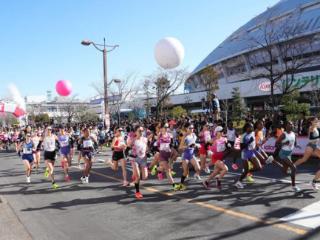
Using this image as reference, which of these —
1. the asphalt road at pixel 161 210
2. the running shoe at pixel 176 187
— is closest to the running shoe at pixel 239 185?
the asphalt road at pixel 161 210

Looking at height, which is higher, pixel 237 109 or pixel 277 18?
pixel 277 18

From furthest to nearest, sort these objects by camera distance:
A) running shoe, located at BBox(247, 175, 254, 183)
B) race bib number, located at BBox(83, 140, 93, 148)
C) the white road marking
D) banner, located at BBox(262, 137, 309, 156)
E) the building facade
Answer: the building facade
banner, located at BBox(262, 137, 309, 156)
race bib number, located at BBox(83, 140, 93, 148)
running shoe, located at BBox(247, 175, 254, 183)
the white road marking

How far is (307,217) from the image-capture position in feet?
22.3

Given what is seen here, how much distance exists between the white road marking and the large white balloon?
9344 mm

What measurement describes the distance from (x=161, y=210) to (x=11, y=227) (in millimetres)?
2824

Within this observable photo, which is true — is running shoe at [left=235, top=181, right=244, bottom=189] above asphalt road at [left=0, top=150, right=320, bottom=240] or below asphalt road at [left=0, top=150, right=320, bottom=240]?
above

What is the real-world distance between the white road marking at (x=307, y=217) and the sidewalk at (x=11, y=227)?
4.40 meters

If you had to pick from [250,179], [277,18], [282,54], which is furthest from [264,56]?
[250,179]

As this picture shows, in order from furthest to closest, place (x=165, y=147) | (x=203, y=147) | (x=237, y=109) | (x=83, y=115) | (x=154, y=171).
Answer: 1. (x=83, y=115)
2. (x=237, y=109)
3. (x=154, y=171)
4. (x=203, y=147)
5. (x=165, y=147)

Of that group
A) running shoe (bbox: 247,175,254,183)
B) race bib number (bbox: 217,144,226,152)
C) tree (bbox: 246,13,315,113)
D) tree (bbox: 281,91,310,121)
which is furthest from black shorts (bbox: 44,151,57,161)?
tree (bbox: 281,91,310,121)

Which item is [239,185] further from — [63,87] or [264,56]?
[264,56]

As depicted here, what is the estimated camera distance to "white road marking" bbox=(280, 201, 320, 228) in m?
6.45

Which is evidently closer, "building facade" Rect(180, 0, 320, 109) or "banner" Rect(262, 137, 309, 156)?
"banner" Rect(262, 137, 309, 156)

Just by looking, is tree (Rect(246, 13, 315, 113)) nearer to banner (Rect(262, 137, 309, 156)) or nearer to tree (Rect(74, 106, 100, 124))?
banner (Rect(262, 137, 309, 156))
